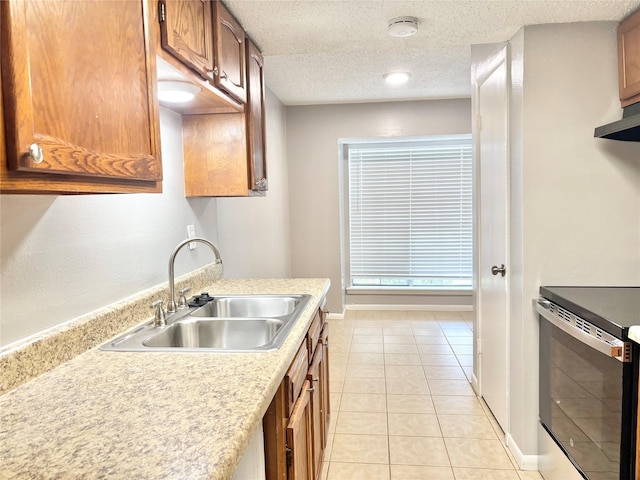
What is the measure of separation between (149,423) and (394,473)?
1.63 m

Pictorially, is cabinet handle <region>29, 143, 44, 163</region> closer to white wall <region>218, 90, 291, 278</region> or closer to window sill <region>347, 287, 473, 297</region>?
white wall <region>218, 90, 291, 278</region>

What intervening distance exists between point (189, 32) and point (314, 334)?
129cm

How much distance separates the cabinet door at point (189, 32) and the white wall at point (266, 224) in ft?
4.01

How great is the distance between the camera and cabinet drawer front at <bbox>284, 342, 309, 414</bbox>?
1.39 metres

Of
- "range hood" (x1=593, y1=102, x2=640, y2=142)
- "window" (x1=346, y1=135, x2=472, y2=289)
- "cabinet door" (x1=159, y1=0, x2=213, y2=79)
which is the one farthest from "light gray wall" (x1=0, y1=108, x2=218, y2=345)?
"window" (x1=346, y1=135, x2=472, y2=289)

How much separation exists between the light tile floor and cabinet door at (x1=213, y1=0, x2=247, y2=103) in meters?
1.88

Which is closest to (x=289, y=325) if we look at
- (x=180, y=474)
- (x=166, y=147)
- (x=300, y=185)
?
Result: (x=180, y=474)

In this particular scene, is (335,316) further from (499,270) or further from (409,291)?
(499,270)

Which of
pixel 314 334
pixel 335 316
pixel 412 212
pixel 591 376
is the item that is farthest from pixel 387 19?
pixel 335 316

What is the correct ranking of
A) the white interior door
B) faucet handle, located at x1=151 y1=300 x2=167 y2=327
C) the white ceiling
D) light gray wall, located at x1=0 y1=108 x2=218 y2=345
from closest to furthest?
light gray wall, located at x1=0 y1=108 x2=218 y2=345 < faucet handle, located at x1=151 y1=300 x2=167 y2=327 < the white ceiling < the white interior door

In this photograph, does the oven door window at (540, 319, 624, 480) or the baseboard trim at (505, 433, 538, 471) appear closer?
the oven door window at (540, 319, 624, 480)

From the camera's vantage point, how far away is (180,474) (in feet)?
2.44

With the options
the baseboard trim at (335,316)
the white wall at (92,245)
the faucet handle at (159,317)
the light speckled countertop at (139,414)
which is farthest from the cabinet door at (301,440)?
the baseboard trim at (335,316)

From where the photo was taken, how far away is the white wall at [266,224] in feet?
9.50
